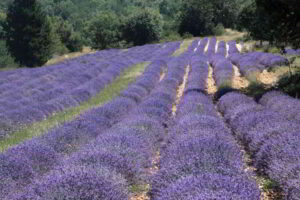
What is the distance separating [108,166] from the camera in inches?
211

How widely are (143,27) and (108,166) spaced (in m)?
44.5

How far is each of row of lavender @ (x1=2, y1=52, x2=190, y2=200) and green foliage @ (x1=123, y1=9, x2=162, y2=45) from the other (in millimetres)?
40266

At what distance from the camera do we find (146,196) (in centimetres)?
544

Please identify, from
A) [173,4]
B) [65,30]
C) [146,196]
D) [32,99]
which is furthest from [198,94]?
[173,4]

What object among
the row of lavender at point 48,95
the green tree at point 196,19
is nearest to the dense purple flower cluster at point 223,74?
the row of lavender at point 48,95

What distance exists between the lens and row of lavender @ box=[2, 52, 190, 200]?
4.28m

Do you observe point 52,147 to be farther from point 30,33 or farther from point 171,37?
point 171,37

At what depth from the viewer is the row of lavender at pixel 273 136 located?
4.69 metres

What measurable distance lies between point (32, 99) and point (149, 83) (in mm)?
4027

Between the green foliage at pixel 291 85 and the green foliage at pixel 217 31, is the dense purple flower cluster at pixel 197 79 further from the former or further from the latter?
the green foliage at pixel 217 31

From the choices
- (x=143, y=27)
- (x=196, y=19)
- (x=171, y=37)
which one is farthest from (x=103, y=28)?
(x=196, y=19)

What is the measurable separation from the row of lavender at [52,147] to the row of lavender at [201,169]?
65.5 inches

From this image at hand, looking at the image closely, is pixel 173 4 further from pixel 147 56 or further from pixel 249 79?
pixel 249 79

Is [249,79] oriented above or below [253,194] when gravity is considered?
below
